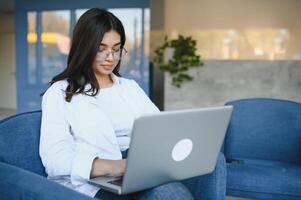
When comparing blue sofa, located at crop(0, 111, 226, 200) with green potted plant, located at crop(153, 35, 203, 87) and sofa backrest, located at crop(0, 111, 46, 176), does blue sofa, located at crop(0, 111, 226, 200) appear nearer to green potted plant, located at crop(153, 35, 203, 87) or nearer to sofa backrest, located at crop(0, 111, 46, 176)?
→ sofa backrest, located at crop(0, 111, 46, 176)

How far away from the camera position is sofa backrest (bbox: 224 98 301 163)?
2311mm

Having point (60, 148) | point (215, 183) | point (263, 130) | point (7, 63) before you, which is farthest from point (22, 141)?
point (7, 63)

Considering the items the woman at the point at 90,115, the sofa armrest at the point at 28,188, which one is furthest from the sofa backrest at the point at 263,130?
the sofa armrest at the point at 28,188

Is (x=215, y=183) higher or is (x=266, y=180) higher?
(x=215, y=183)

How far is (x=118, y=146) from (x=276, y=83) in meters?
3.37

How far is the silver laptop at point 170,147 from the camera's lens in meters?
1.00

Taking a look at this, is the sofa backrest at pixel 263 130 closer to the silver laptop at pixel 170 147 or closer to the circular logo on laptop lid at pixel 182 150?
the silver laptop at pixel 170 147

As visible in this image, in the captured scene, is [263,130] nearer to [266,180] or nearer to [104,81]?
[266,180]

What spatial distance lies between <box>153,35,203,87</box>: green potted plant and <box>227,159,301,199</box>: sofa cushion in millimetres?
2548

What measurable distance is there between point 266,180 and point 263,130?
21.7 inches

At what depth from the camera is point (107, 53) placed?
1.44 meters

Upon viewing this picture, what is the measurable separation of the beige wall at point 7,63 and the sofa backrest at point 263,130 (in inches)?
309

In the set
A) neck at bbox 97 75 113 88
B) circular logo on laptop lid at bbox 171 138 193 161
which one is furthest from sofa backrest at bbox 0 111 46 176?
circular logo on laptop lid at bbox 171 138 193 161

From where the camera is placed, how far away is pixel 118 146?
144 cm
